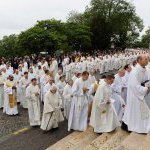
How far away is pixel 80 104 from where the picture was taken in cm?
1149

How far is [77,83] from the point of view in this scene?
452 inches

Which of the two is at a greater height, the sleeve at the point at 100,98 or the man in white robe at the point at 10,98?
the sleeve at the point at 100,98

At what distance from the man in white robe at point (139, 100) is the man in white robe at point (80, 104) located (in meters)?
3.15

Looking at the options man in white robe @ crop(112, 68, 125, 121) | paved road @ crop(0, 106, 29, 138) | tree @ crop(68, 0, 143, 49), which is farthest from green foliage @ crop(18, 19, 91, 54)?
man in white robe @ crop(112, 68, 125, 121)

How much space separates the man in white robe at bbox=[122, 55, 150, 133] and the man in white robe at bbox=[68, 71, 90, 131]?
3153 mm

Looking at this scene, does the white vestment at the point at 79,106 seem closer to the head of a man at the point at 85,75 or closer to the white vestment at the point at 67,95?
the head of a man at the point at 85,75

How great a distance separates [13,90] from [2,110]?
124cm

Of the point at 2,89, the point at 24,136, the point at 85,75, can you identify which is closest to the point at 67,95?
the point at 85,75

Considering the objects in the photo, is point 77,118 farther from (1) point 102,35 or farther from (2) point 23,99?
(1) point 102,35

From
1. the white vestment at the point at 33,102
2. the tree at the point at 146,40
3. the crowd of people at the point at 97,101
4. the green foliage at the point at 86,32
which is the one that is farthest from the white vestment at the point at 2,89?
the tree at the point at 146,40

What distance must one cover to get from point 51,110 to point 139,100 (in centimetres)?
416

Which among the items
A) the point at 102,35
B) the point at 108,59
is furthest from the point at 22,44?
the point at 102,35

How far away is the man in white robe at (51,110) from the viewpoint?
11.9 meters

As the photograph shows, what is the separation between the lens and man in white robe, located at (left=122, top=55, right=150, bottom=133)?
325 inches
